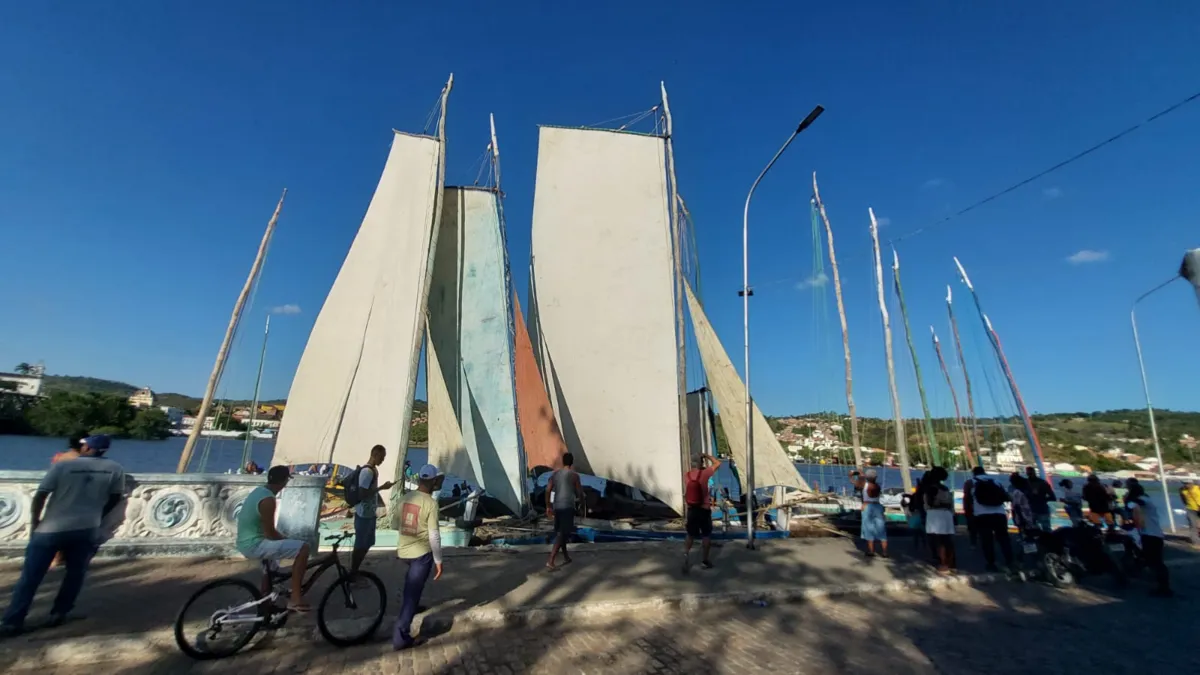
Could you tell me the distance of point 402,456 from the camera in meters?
11.0

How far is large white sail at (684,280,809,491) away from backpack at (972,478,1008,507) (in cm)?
690

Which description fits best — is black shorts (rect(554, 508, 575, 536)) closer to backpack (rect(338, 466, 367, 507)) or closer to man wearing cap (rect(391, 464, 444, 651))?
backpack (rect(338, 466, 367, 507))

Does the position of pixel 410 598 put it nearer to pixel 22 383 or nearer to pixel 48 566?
pixel 48 566

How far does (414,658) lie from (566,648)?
1.37 meters

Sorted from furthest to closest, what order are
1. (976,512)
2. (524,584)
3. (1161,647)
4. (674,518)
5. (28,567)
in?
(674,518) < (976,512) < (524,584) < (1161,647) < (28,567)

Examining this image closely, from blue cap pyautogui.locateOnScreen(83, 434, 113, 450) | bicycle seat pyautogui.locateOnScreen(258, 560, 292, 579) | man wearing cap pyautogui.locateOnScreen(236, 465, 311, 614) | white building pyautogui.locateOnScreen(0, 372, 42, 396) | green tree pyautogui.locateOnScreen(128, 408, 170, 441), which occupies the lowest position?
bicycle seat pyautogui.locateOnScreen(258, 560, 292, 579)

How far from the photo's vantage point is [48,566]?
4828mm

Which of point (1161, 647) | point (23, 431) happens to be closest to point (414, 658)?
point (1161, 647)

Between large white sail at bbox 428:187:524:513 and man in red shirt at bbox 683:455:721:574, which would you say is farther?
large white sail at bbox 428:187:524:513

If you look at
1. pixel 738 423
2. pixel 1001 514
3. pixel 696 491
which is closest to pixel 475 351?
pixel 738 423

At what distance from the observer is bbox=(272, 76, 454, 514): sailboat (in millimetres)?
12883

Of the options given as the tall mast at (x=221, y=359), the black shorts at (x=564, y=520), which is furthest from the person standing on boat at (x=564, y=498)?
the tall mast at (x=221, y=359)

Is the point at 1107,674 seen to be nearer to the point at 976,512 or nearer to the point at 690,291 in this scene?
the point at 976,512

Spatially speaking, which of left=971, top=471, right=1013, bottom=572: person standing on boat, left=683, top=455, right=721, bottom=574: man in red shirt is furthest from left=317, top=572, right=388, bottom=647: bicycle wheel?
left=971, top=471, right=1013, bottom=572: person standing on boat
